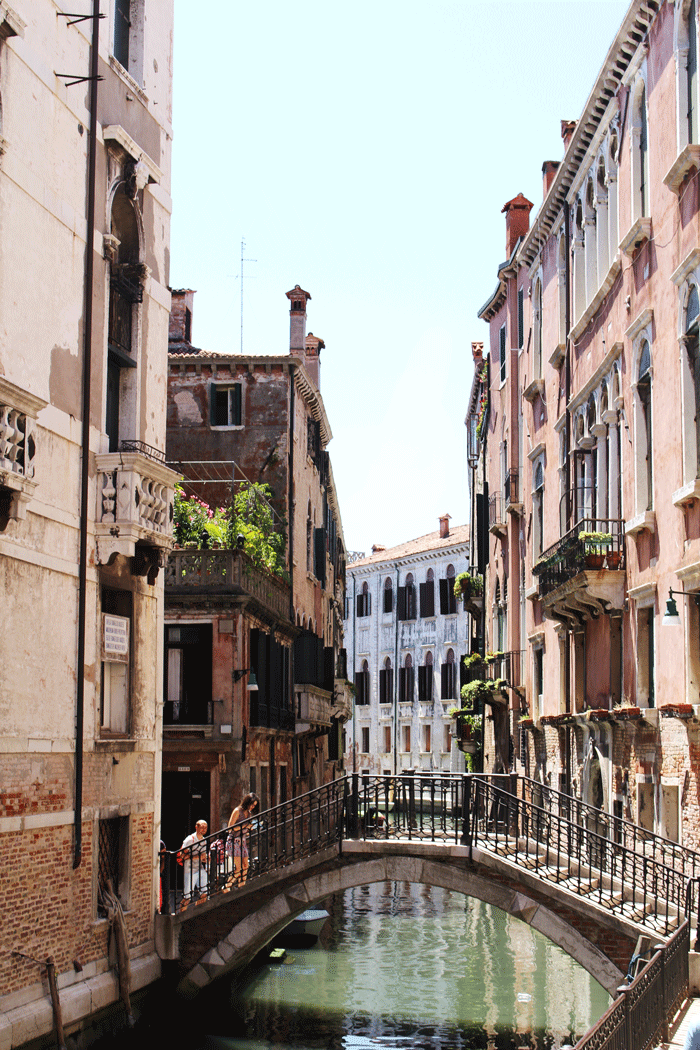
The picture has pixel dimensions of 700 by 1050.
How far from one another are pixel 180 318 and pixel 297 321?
133 inches

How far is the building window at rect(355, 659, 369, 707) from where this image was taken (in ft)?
207

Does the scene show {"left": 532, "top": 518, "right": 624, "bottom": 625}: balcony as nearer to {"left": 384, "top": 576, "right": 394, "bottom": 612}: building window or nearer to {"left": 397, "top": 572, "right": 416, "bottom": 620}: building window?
{"left": 397, "top": 572, "right": 416, "bottom": 620}: building window

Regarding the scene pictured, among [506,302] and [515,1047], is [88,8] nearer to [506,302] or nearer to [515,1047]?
[515,1047]

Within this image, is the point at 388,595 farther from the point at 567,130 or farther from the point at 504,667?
the point at 567,130

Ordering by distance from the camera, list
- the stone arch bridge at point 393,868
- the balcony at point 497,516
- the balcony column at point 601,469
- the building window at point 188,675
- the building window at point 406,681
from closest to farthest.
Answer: the stone arch bridge at point 393,868, the balcony column at point 601,469, the building window at point 188,675, the balcony at point 497,516, the building window at point 406,681

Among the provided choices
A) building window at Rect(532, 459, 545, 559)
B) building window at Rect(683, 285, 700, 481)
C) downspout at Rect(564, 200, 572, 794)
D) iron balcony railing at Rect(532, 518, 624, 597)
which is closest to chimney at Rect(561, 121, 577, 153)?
downspout at Rect(564, 200, 572, 794)

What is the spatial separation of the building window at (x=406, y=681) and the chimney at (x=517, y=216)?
32023 millimetres

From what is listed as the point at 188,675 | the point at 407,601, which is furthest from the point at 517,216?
the point at 407,601

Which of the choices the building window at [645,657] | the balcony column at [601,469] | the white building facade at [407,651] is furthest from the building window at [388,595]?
the building window at [645,657]

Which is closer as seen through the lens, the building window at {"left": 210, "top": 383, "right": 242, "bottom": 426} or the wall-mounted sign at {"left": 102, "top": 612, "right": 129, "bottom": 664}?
the wall-mounted sign at {"left": 102, "top": 612, "right": 129, "bottom": 664}

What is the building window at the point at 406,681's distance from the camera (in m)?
60.3

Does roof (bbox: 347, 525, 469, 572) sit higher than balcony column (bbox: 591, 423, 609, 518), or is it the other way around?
roof (bbox: 347, 525, 469, 572)

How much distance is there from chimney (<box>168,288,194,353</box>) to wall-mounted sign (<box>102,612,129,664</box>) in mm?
17224

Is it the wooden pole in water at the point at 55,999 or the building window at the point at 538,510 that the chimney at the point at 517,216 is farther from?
the wooden pole in water at the point at 55,999
